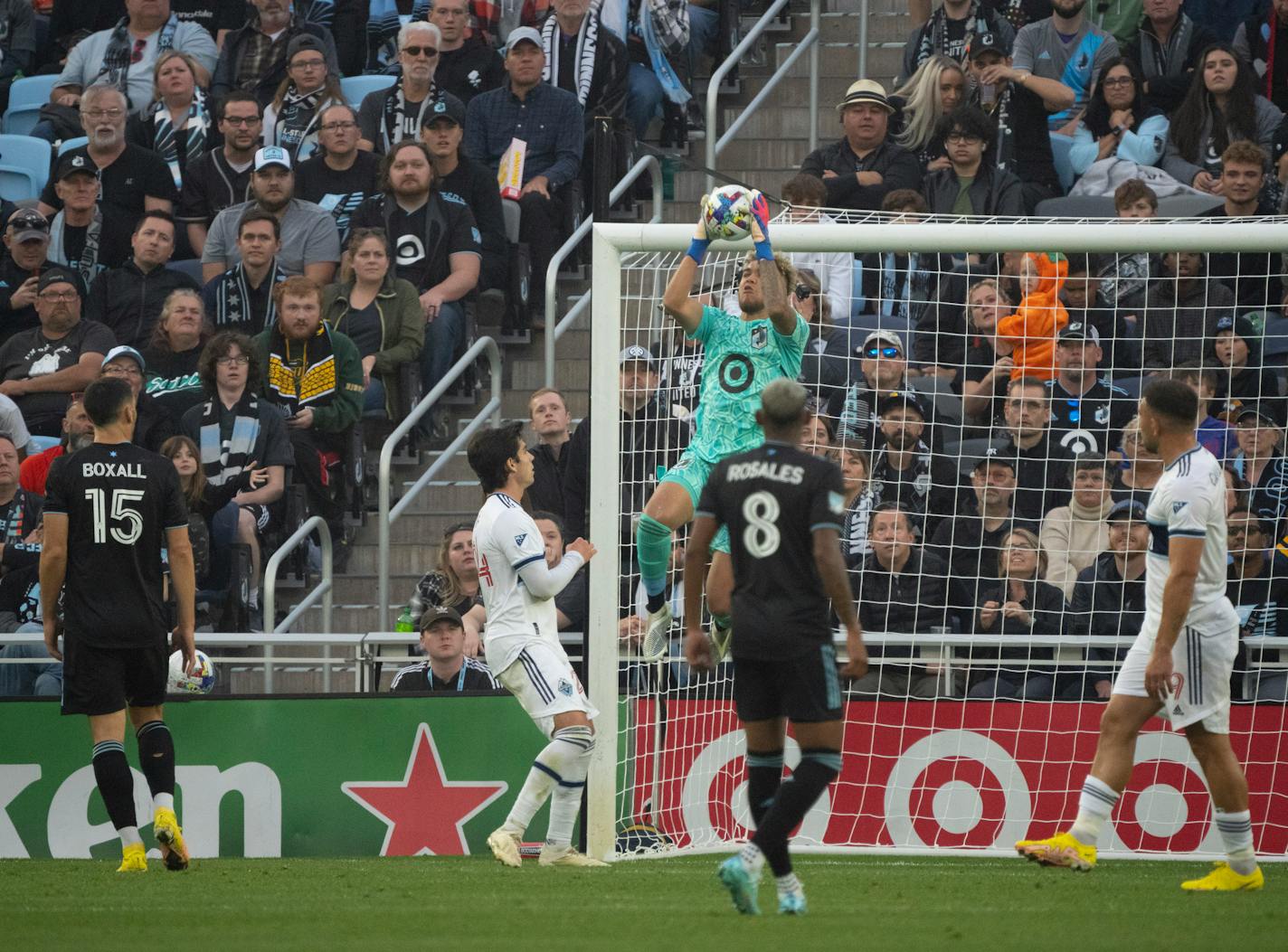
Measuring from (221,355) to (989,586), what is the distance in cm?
543

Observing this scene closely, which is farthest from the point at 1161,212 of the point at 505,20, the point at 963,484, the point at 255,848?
the point at 255,848

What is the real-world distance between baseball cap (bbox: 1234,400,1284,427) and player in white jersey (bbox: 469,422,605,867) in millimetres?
4585

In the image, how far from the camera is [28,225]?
14.7 meters

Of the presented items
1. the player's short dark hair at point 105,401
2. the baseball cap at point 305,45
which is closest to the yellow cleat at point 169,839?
the player's short dark hair at point 105,401

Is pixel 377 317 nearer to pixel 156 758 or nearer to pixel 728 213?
pixel 156 758

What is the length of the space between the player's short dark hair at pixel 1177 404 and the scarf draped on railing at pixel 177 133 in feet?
32.6

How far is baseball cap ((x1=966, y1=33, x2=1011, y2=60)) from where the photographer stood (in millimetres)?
13859

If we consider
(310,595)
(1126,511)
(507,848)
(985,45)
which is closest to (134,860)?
(507,848)

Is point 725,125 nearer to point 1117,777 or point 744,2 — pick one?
point 744,2

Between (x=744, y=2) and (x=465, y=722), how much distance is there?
7.80 m

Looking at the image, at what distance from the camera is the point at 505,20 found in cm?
1602

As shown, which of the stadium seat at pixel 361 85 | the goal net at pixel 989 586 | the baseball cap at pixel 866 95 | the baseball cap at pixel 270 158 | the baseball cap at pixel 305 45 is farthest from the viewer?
the stadium seat at pixel 361 85

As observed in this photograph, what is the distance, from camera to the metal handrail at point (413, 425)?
39.7 ft

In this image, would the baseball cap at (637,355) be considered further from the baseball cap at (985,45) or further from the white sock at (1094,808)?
the baseball cap at (985,45)
